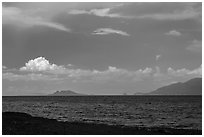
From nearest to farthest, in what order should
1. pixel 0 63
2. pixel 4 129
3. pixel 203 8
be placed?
pixel 0 63, pixel 203 8, pixel 4 129

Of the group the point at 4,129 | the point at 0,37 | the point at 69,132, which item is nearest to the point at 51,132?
the point at 69,132

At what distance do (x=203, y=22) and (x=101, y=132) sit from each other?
537 inches

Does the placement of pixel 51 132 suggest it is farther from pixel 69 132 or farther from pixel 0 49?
pixel 0 49

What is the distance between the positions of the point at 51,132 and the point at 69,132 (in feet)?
5.09

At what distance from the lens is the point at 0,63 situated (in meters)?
18.4

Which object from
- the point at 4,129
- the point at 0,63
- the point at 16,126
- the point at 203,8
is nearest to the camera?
the point at 0,63

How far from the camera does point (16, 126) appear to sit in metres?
27.3

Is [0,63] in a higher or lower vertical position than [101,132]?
higher

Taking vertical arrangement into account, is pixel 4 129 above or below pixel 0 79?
below

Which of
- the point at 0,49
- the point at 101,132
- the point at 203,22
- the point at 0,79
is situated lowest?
the point at 101,132

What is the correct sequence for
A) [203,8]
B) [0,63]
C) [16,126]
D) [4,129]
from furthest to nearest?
1. [16,126]
2. [4,129]
3. [203,8]
4. [0,63]

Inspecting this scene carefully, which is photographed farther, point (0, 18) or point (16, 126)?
point (16, 126)

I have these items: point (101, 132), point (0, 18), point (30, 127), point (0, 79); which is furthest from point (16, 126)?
point (0, 18)

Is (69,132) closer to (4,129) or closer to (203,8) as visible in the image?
(4,129)
